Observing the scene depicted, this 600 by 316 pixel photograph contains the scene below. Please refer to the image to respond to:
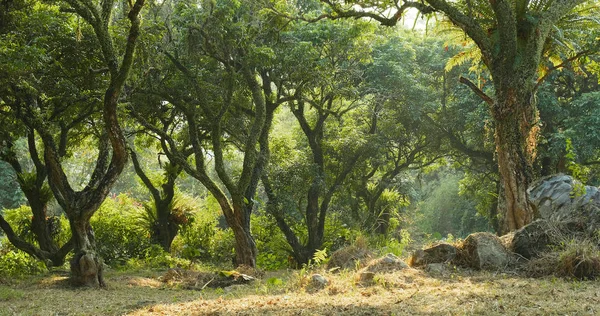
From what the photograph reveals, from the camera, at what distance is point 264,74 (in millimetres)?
13023

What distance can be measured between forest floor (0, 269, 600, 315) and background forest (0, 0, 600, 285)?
5.76ft

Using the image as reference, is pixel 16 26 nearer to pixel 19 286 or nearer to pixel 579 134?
pixel 19 286

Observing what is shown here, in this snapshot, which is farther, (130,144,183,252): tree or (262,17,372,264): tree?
(130,144,183,252): tree

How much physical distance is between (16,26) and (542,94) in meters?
13.9

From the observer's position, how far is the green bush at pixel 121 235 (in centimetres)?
1479

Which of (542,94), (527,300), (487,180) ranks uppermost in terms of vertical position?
(542,94)

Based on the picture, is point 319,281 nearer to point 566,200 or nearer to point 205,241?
point 566,200

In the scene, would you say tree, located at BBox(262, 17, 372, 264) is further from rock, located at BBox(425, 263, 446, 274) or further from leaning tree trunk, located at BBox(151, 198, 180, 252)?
rock, located at BBox(425, 263, 446, 274)

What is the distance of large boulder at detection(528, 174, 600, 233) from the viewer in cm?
664

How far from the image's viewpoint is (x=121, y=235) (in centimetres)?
1520

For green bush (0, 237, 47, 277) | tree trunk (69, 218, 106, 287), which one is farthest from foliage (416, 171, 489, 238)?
tree trunk (69, 218, 106, 287)

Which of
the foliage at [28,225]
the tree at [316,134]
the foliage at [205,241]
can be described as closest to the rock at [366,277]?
the tree at [316,134]

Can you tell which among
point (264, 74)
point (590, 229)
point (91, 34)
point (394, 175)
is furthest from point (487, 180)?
point (91, 34)

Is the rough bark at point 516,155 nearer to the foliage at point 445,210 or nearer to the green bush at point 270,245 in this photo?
the green bush at point 270,245
